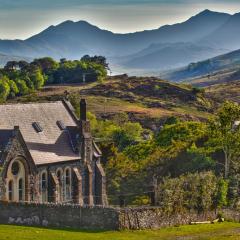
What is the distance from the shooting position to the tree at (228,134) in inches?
3290

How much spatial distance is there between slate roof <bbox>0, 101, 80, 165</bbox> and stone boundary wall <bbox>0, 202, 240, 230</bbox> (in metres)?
12.7

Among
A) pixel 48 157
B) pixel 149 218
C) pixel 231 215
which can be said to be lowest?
pixel 231 215

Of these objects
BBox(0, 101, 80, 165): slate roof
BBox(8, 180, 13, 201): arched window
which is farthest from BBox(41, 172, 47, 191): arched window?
A: BBox(8, 180, 13, 201): arched window

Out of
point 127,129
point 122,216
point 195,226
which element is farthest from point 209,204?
point 127,129

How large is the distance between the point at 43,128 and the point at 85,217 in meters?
22.5

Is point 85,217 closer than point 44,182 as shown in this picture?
Yes

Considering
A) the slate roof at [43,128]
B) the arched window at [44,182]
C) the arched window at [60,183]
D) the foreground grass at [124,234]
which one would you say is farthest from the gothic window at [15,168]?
the foreground grass at [124,234]

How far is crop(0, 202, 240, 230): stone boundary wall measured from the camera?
208 ft

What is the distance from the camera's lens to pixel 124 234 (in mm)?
60906

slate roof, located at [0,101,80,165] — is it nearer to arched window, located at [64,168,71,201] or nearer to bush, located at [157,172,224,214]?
arched window, located at [64,168,71,201]

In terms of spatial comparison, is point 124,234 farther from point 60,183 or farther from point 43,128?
point 43,128

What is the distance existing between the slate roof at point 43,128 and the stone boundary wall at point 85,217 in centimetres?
1270

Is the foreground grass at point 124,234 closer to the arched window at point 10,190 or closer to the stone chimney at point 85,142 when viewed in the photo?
the arched window at point 10,190

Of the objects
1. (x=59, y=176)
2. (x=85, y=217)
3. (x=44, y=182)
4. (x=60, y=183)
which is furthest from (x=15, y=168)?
(x=85, y=217)
